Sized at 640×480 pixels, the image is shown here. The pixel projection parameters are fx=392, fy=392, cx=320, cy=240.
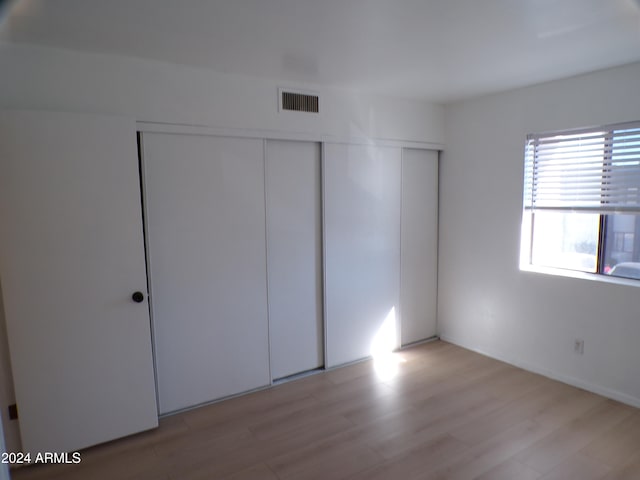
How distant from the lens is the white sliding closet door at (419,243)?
408 centimetres

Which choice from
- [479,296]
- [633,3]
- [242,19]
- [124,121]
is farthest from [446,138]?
[124,121]

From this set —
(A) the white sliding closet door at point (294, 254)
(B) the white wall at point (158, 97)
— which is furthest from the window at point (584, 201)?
(A) the white sliding closet door at point (294, 254)

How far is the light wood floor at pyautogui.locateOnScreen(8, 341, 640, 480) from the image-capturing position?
2.31 m

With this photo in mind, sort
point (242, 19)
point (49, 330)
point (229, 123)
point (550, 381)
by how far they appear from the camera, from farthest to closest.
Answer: point (550, 381), point (229, 123), point (49, 330), point (242, 19)

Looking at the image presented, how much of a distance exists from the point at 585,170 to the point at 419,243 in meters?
1.61

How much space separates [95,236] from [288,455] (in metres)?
1.84

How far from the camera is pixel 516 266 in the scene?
11.9ft

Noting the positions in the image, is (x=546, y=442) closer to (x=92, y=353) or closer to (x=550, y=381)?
(x=550, y=381)

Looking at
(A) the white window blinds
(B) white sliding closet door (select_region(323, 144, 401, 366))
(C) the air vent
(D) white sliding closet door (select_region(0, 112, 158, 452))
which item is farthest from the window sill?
(D) white sliding closet door (select_region(0, 112, 158, 452))

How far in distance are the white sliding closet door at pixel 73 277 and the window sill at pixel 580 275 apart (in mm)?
3248

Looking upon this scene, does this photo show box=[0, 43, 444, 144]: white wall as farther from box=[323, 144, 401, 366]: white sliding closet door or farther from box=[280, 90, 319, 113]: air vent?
box=[323, 144, 401, 366]: white sliding closet door

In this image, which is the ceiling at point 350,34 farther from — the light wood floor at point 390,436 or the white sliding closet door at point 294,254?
the light wood floor at point 390,436

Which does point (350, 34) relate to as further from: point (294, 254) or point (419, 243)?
point (419, 243)

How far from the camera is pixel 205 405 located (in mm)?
3053
